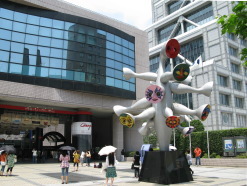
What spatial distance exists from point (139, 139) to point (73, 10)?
72.5 feet

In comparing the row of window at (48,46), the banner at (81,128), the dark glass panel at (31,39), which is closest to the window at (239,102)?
the row of window at (48,46)

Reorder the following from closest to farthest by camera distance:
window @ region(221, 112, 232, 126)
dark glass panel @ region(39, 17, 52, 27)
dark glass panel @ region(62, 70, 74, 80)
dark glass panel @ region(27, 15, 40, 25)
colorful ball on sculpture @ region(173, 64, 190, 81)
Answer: colorful ball on sculpture @ region(173, 64, 190, 81), dark glass panel @ region(27, 15, 40, 25), dark glass panel @ region(62, 70, 74, 80), dark glass panel @ region(39, 17, 52, 27), window @ region(221, 112, 232, 126)

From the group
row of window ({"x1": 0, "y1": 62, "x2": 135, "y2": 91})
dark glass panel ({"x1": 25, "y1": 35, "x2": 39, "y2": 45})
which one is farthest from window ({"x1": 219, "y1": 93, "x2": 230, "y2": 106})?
dark glass panel ({"x1": 25, "y1": 35, "x2": 39, "y2": 45})

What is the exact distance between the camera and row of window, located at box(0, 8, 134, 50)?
87.2 ft

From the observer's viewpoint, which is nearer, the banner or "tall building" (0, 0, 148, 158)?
"tall building" (0, 0, 148, 158)

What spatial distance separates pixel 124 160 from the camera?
3531 centimetres

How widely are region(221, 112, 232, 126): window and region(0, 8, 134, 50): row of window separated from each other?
30101 millimetres

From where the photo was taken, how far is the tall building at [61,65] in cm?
2627

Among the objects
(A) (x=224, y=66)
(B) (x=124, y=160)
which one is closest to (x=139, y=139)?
(B) (x=124, y=160)

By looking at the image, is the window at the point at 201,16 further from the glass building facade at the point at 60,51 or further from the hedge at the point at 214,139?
the hedge at the point at 214,139

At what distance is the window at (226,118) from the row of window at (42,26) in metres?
30.1

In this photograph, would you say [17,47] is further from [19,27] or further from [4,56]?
[19,27]

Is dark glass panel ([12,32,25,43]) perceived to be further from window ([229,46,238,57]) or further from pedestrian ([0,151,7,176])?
window ([229,46,238,57])

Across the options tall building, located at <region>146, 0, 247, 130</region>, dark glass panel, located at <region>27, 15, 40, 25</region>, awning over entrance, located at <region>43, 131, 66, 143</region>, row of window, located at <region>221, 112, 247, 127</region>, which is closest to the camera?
dark glass panel, located at <region>27, 15, 40, 25</region>
